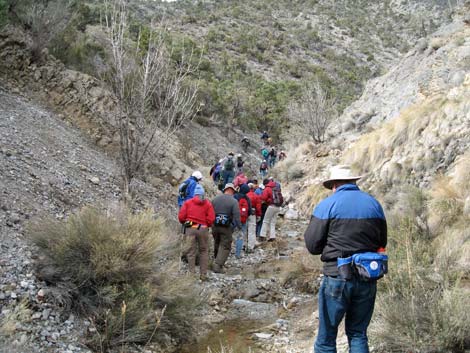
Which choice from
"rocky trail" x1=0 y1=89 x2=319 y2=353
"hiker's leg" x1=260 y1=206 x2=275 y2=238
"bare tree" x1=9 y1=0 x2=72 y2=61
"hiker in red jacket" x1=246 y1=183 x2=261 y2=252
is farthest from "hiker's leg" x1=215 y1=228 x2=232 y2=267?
"bare tree" x1=9 y1=0 x2=72 y2=61

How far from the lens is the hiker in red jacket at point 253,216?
11.9 m

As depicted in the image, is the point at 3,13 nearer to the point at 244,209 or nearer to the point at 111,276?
the point at 244,209

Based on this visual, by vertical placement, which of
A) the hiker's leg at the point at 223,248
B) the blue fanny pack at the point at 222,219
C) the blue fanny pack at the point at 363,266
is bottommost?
the hiker's leg at the point at 223,248

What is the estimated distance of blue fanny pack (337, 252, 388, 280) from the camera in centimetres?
410

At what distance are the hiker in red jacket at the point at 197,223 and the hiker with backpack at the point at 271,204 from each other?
3715 millimetres

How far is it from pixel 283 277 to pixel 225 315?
1936 millimetres

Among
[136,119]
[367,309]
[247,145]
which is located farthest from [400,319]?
[247,145]

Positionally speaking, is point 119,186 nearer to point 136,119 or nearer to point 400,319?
point 136,119

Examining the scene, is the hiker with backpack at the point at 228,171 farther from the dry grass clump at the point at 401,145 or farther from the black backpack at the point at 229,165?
the dry grass clump at the point at 401,145

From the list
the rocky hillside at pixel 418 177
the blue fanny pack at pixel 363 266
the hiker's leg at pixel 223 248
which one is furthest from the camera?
the hiker's leg at pixel 223 248

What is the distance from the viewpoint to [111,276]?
598 centimetres

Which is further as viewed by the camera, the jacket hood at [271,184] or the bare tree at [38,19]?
the bare tree at [38,19]

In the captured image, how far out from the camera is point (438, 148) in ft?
38.5

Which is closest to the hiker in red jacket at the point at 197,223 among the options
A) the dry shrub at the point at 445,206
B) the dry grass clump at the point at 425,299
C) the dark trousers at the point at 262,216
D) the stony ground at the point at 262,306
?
the stony ground at the point at 262,306
